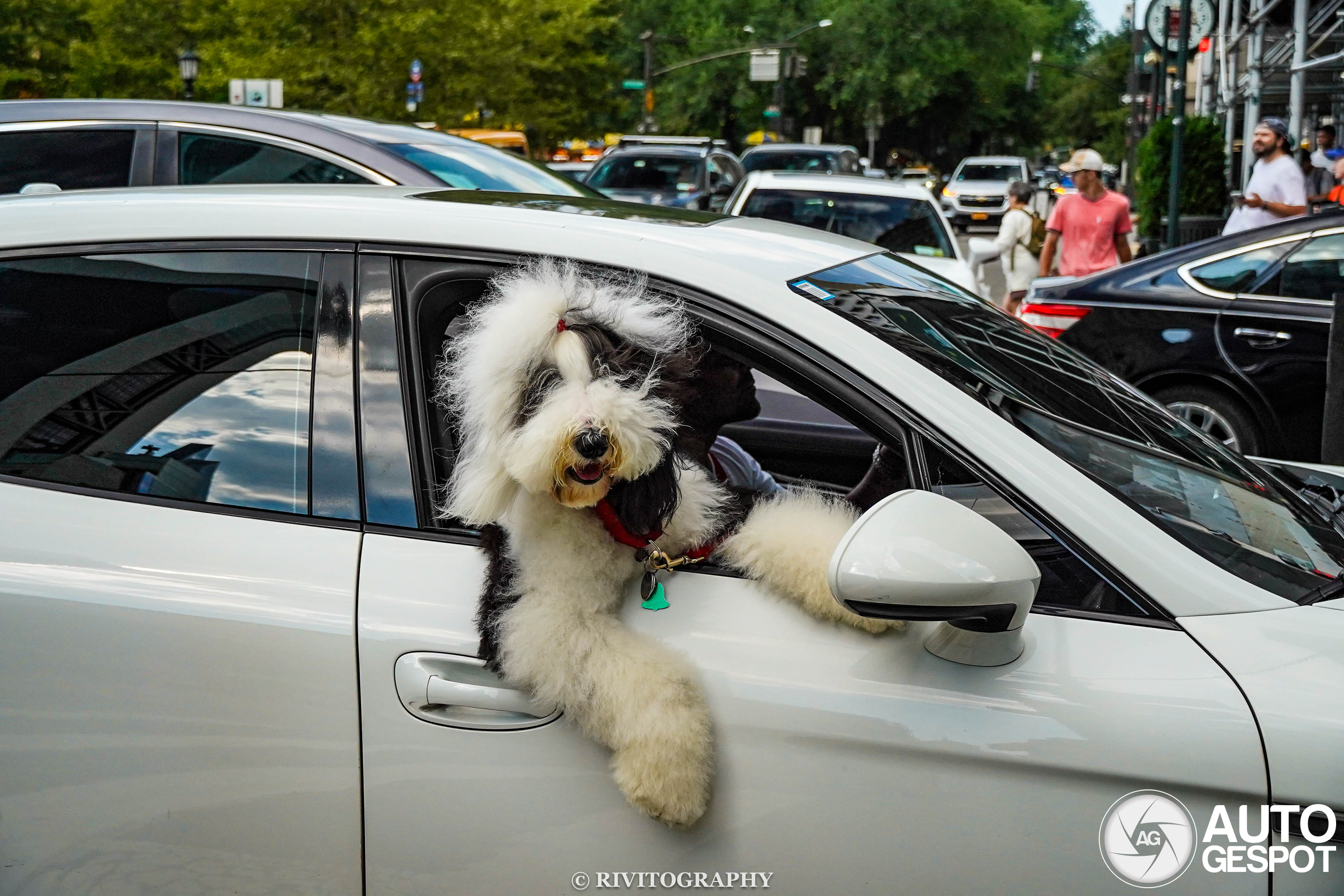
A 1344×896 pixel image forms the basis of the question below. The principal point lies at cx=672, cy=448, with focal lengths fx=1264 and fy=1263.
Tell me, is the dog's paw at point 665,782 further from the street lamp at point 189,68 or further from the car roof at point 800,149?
the street lamp at point 189,68

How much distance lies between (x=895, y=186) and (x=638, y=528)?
838 cm

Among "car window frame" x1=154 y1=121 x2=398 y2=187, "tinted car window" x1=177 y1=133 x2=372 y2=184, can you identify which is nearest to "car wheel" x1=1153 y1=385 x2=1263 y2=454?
"car window frame" x1=154 y1=121 x2=398 y2=187

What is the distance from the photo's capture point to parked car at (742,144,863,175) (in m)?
20.9

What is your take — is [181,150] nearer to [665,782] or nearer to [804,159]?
[665,782]

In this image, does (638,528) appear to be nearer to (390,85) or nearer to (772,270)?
(772,270)

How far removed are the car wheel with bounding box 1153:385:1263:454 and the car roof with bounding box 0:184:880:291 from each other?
4.55 metres

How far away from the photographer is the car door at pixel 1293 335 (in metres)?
6.17

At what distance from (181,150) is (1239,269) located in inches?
205

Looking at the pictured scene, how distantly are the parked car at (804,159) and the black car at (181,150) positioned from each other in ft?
51.2

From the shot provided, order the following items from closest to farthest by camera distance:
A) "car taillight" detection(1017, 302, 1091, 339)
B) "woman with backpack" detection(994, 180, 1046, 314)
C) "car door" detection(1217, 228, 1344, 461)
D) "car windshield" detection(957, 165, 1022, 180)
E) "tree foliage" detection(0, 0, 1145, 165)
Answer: "car door" detection(1217, 228, 1344, 461) → "car taillight" detection(1017, 302, 1091, 339) → "woman with backpack" detection(994, 180, 1046, 314) → "tree foliage" detection(0, 0, 1145, 165) → "car windshield" detection(957, 165, 1022, 180)

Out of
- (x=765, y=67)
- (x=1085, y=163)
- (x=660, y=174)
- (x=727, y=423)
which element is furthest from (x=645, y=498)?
(x=765, y=67)

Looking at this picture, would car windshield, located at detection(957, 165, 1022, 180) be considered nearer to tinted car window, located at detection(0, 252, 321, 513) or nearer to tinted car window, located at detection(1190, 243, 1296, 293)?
tinted car window, located at detection(1190, 243, 1296, 293)

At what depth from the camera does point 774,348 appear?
2.04 meters

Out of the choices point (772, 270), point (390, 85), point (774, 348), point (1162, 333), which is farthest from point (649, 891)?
point (390, 85)
